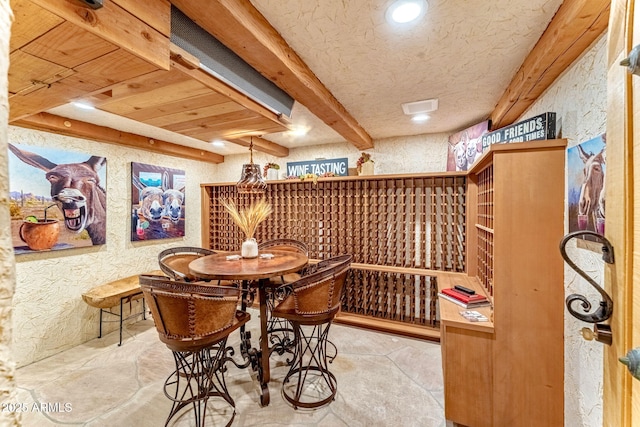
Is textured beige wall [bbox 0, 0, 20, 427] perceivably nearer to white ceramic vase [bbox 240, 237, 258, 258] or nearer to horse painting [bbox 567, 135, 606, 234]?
horse painting [bbox 567, 135, 606, 234]

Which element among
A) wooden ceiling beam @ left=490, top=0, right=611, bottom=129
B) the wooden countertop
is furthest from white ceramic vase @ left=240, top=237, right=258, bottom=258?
wooden ceiling beam @ left=490, top=0, right=611, bottom=129

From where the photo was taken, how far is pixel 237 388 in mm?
2098

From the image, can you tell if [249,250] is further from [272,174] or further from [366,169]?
[366,169]

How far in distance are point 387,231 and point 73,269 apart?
3.51 meters

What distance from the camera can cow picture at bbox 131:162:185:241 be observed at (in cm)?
333

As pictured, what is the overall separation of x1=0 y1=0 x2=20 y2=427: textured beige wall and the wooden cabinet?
74.8 inches

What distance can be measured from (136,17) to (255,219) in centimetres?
183

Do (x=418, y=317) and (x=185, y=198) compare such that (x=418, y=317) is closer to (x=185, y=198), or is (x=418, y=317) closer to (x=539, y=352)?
(x=539, y=352)

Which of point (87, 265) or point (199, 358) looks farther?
point (87, 265)

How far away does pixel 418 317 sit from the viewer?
10.5ft

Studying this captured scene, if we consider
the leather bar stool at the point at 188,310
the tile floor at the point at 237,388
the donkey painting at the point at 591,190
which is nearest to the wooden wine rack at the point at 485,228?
the donkey painting at the point at 591,190

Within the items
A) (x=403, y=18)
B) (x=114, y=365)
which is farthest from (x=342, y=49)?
(x=114, y=365)

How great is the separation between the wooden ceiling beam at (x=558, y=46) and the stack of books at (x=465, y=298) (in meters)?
1.48

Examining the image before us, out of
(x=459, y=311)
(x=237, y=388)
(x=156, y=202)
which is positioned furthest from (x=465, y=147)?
(x=156, y=202)
